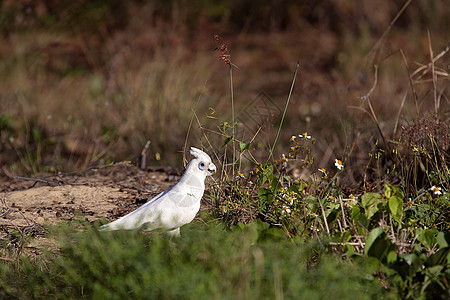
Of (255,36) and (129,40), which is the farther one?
(255,36)

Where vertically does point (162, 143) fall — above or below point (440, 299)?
below

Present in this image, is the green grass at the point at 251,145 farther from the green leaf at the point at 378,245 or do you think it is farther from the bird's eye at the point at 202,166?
the bird's eye at the point at 202,166

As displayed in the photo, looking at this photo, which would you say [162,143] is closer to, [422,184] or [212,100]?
[212,100]

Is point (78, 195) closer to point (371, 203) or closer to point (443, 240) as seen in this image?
point (371, 203)

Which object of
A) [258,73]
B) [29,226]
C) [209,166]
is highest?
[209,166]

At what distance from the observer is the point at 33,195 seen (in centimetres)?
380

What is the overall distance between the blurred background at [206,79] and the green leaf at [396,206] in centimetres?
48

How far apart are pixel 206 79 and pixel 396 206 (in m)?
2.55

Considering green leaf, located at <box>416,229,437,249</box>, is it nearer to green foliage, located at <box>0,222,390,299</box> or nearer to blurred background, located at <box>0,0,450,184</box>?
green foliage, located at <box>0,222,390,299</box>

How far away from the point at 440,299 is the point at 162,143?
9.94 feet

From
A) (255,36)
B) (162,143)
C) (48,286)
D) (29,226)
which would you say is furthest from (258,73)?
(48,286)

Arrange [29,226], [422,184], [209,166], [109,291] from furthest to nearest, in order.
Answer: [422,184]
[29,226]
[209,166]
[109,291]

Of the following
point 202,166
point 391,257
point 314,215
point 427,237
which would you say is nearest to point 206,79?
point 202,166

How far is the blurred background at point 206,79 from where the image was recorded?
4.78m
